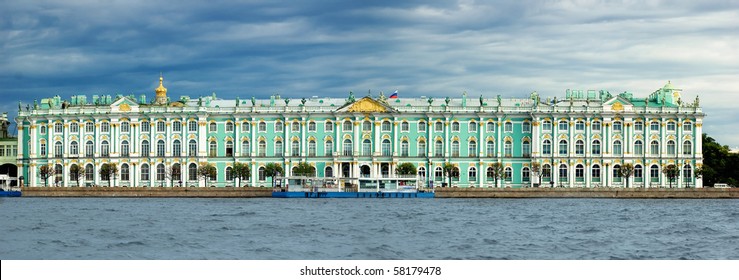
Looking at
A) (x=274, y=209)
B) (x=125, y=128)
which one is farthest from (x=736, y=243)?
(x=125, y=128)

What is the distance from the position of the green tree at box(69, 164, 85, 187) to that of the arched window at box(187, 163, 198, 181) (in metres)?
8.04

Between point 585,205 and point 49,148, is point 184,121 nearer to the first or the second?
point 49,148

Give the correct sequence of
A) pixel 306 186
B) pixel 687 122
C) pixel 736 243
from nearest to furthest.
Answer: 1. pixel 736 243
2. pixel 306 186
3. pixel 687 122

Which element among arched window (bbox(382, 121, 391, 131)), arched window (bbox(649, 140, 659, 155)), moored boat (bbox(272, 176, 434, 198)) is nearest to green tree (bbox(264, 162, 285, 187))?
moored boat (bbox(272, 176, 434, 198))

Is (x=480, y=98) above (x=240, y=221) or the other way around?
above

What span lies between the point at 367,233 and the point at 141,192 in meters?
45.0

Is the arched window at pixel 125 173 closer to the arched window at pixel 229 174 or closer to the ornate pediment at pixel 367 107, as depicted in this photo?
the arched window at pixel 229 174

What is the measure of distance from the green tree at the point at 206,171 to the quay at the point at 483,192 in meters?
4.99

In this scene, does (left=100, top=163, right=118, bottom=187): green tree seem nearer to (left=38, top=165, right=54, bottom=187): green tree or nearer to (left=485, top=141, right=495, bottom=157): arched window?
(left=38, top=165, right=54, bottom=187): green tree

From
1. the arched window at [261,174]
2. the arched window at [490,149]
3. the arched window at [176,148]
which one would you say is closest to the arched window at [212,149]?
the arched window at [176,148]

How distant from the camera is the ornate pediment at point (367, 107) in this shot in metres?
93.3

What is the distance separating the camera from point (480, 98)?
95625 mm

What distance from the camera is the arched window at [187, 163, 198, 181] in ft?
307

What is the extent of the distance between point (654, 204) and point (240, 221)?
29.4 meters
